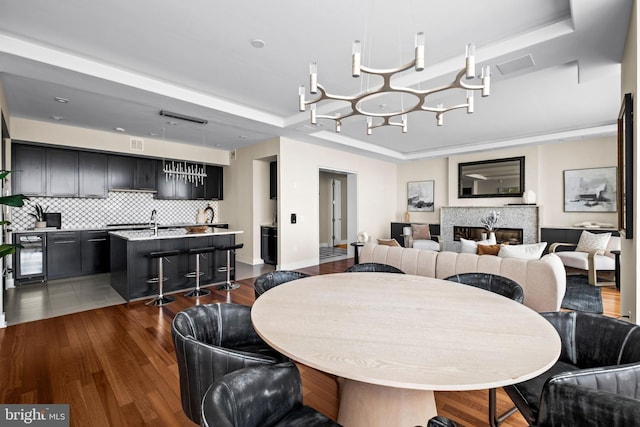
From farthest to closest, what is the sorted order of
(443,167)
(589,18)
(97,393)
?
1. (443,167)
2. (589,18)
3. (97,393)

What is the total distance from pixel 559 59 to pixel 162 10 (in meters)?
3.62

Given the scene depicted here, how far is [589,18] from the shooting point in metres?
2.24

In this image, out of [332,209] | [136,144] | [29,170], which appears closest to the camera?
[29,170]

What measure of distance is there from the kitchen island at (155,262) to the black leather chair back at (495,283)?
144 inches

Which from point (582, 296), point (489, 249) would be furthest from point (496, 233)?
point (489, 249)

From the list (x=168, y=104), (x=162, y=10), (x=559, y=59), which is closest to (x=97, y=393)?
(x=162, y=10)

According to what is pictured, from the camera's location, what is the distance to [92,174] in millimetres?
5629

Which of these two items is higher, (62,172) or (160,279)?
(62,172)

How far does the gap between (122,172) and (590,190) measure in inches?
374

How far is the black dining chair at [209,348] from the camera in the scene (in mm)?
1187

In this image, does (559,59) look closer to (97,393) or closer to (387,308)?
(387,308)

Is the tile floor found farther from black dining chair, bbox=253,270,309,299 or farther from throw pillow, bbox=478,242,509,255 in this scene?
throw pillow, bbox=478,242,509,255

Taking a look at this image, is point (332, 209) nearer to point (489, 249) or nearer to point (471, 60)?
point (489, 249)

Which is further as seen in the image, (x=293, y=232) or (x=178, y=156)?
(x=178, y=156)
